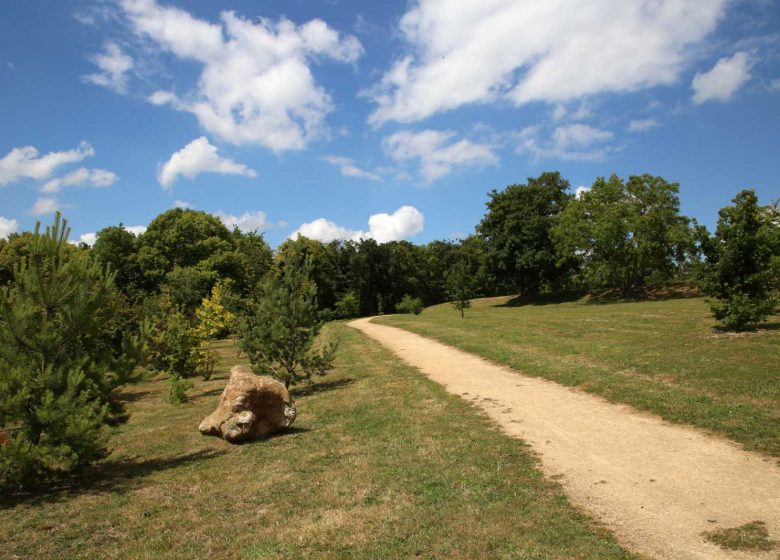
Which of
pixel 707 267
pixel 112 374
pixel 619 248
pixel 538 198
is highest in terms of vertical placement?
pixel 538 198

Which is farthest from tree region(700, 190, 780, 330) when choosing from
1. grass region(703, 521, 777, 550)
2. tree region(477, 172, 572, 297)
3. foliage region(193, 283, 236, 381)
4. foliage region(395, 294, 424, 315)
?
foliage region(395, 294, 424, 315)

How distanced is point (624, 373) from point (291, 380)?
982cm

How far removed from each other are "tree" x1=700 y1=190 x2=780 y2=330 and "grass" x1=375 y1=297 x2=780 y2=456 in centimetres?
86

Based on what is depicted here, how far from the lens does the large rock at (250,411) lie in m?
9.83

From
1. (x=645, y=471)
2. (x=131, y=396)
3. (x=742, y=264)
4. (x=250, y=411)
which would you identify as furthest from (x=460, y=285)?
(x=645, y=471)

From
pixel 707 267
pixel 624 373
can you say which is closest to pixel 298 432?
pixel 624 373

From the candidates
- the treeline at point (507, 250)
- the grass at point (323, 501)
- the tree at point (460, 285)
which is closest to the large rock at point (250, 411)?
the grass at point (323, 501)

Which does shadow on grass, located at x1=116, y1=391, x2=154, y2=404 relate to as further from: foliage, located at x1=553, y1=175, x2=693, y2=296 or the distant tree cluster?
foliage, located at x1=553, y1=175, x2=693, y2=296

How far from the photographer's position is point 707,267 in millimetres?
18562

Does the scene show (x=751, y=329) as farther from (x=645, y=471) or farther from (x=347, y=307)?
(x=347, y=307)

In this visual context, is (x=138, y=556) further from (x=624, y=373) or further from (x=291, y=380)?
(x=624, y=373)

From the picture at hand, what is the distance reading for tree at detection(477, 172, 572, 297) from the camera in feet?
159

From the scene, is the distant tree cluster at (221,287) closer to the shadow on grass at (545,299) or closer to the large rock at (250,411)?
the shadow on grass at (545,299)

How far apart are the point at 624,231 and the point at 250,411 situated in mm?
41605
